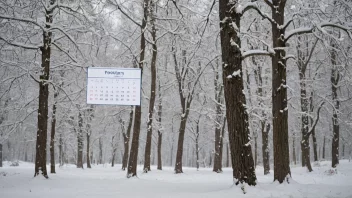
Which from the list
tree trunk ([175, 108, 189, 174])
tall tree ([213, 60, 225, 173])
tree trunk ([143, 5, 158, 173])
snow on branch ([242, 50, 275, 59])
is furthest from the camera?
tall tree ([213, 60, 225, 173])

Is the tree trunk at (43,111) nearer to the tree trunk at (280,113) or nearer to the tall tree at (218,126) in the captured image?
the tree trunk at (280,113)

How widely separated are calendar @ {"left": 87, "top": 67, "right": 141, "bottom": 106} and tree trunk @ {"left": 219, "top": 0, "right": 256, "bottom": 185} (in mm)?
4120

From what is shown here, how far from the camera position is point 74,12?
36.2ft

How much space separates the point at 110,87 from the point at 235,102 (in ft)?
16.1

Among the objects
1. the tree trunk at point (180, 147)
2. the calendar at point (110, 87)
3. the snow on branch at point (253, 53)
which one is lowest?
the tree trunk at point (180, 147)

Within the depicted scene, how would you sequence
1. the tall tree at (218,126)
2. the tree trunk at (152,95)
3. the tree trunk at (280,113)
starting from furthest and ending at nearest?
the tall tree at (218,126), the tree trunk at (152,95), the tree trunk at (280,113)

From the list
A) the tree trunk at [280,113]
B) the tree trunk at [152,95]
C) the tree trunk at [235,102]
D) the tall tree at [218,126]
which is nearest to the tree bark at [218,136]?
the tall tree at [218,126]

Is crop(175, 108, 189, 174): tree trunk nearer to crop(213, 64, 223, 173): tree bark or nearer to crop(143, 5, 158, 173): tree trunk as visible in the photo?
crop(143, 5, 158, 173): tree trunk

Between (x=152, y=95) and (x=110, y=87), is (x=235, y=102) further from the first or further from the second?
(x=152, y=95)

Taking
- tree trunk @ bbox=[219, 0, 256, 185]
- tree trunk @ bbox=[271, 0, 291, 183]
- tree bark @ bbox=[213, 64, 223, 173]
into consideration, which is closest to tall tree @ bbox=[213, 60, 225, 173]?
tree bark @ bbox=[213, 64, 223, 173]

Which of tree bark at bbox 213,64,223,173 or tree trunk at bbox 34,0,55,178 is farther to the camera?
tree bark at bbox 213,64,223,173

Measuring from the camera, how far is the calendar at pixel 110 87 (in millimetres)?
9656

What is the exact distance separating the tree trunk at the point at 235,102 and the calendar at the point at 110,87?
4120mm

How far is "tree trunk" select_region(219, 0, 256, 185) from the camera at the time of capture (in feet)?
21.8
